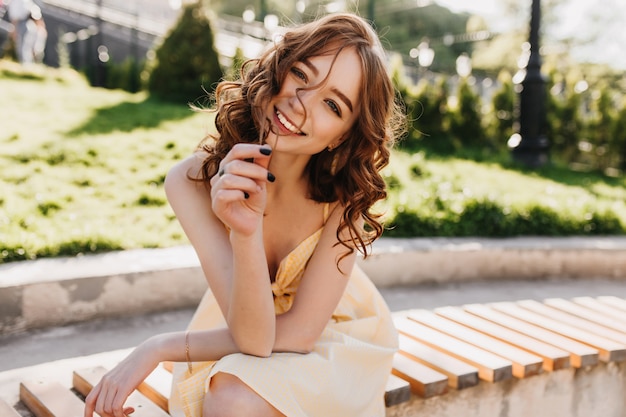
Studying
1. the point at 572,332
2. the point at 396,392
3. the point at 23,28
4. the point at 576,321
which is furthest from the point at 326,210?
the point at 23,28

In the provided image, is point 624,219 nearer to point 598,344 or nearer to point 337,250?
point 598,344

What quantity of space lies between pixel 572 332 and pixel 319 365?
5.05 feet

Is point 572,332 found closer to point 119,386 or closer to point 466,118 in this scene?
point 119,386

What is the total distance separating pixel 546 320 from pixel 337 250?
148cm

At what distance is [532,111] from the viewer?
27.9ft

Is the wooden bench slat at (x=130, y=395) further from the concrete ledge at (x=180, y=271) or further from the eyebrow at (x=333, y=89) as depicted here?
the eyebrow at (x=333, y=89)

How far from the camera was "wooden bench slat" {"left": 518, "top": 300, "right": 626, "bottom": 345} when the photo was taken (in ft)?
9.87

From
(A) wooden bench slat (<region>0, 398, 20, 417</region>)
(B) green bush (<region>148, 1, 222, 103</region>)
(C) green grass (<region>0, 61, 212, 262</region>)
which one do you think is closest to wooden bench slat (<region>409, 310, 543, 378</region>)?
(C) green grass (<region>0, 61, 212, 262</region>)

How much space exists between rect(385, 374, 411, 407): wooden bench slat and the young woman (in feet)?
0.35

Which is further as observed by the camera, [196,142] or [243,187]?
[196,142]

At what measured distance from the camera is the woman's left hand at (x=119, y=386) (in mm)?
1929

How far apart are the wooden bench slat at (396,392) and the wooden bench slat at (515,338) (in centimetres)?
68

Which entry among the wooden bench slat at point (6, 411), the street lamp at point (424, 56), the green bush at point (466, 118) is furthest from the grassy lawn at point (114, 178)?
the street lamp at point (424, 56)

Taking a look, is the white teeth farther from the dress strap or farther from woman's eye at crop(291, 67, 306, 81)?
the dress strap
